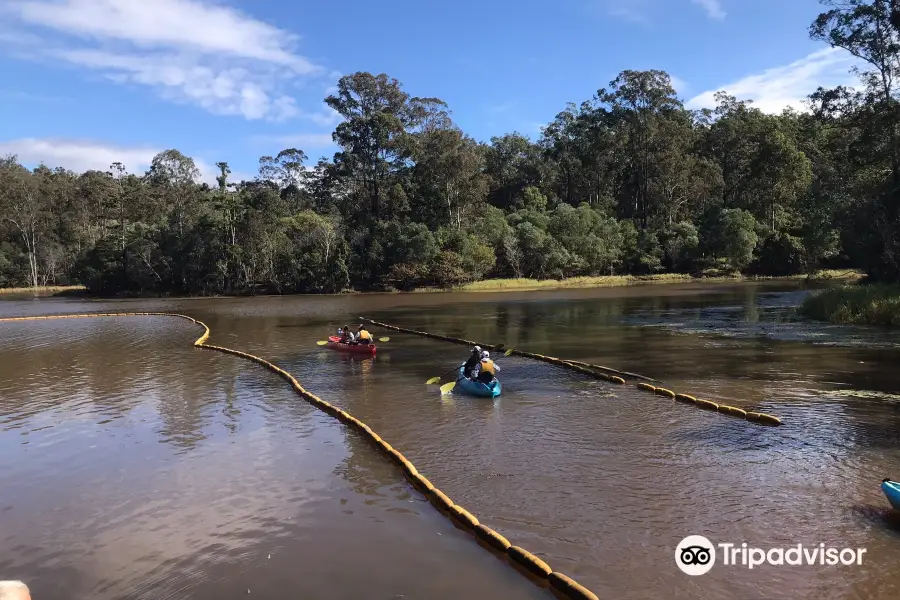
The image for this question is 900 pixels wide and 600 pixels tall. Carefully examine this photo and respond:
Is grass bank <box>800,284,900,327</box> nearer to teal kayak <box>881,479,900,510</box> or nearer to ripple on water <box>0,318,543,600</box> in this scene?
teal kayak <box>881,479,900,510</box>

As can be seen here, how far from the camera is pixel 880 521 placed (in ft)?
26.1

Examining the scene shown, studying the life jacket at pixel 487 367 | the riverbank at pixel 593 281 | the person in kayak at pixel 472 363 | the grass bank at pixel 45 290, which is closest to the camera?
the life jacket at pixel 487 367

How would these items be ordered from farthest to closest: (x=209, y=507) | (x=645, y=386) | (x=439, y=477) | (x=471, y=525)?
(x=645, y=386)
(x=439, y=477)
(x=209, y=507)
(x=471, y=525)

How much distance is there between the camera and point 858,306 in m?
27.5

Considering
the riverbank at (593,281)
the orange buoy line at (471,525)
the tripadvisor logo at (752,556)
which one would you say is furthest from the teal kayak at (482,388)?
the riverbank at (593,281)

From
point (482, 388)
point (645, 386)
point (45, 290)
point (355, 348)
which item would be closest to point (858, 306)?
point (645, 386)

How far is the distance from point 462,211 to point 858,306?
4721 cm

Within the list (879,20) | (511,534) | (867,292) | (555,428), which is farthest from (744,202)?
→ (511,534)

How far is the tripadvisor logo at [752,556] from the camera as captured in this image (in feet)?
23.2

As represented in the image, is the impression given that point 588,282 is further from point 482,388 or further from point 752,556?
point 752,556

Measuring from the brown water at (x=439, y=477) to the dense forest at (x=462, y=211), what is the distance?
45064 millimetres

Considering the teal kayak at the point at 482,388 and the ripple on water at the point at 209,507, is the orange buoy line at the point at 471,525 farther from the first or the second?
the teal kayak at the point at 482,388

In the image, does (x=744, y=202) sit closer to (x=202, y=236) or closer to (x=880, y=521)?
(x=202, y=236)

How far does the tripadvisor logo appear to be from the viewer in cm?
708
